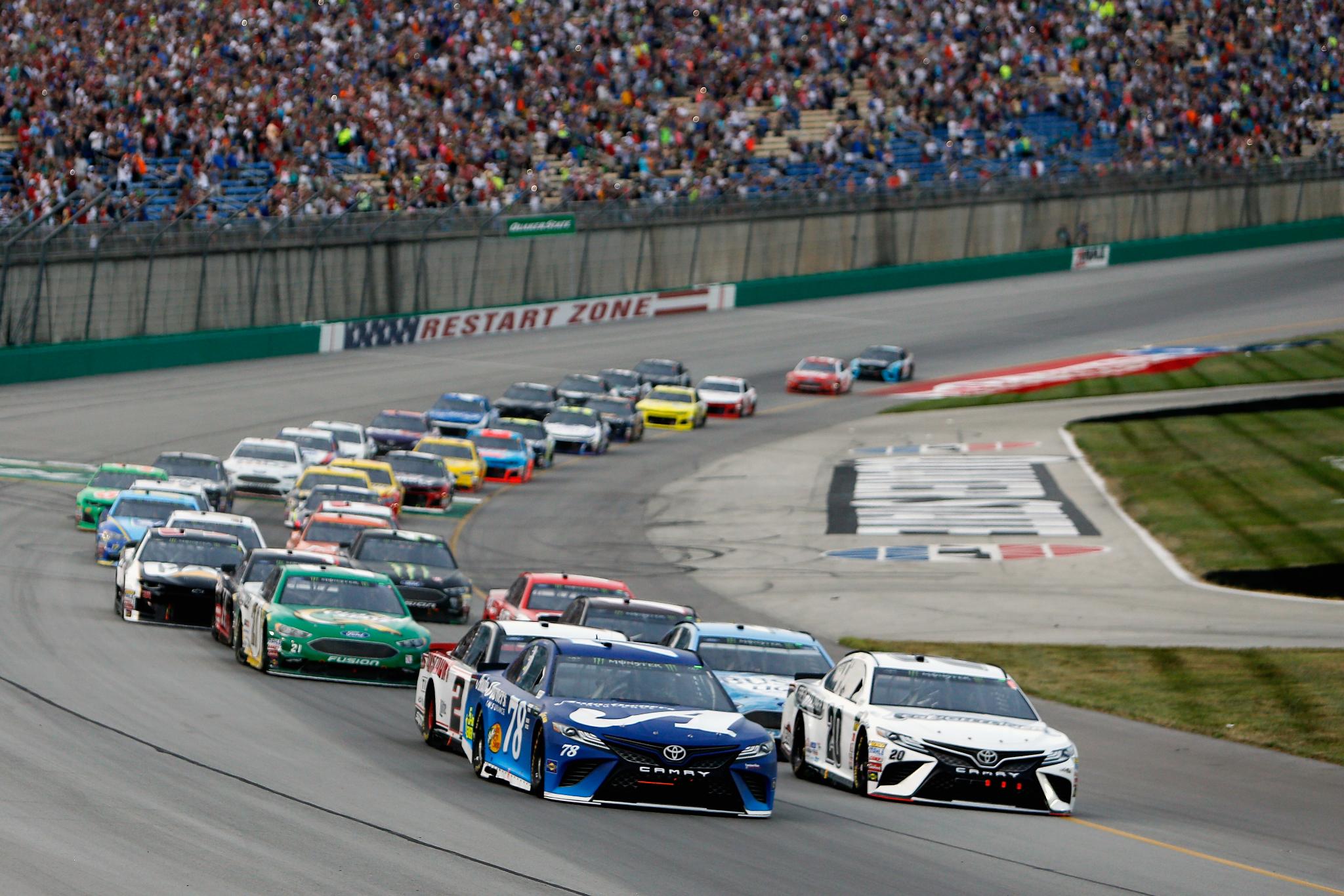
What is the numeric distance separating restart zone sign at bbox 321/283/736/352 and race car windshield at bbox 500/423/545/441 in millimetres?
13384

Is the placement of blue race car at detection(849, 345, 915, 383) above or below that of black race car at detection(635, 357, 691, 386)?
above

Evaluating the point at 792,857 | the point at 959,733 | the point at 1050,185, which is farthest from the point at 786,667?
the point at 1050,185

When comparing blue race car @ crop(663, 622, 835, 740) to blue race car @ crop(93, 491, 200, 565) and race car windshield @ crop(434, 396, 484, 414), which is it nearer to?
blue race car @ crop(93, 491, 200, 565)

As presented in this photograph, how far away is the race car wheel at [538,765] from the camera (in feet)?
43.3

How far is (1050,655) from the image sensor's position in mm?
24922

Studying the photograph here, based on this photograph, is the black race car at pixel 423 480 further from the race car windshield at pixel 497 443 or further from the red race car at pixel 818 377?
the red race car at pixel 818 377

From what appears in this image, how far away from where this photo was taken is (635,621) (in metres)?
21.1

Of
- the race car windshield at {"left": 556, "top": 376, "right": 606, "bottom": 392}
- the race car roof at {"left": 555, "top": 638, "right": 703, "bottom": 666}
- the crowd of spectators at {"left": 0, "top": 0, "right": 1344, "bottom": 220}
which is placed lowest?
the race car windshield at {"left": 556, "top": 376, "right": 606, "bottom": 392}

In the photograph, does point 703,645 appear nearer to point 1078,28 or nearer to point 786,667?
point 786,667

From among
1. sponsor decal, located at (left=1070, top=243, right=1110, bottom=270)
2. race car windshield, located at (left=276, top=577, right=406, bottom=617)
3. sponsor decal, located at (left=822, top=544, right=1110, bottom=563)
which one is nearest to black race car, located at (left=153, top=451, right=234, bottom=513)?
sponsor decal, located at (left=822, top=544, right=1110, bottom=563)

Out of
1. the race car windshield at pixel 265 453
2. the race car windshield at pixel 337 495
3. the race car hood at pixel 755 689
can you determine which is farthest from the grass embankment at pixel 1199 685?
the race car windshield at pixel 265 453

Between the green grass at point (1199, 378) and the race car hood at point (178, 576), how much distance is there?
32.7 metres

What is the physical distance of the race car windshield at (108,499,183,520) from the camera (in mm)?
29438

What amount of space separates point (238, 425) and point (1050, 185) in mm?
40377
